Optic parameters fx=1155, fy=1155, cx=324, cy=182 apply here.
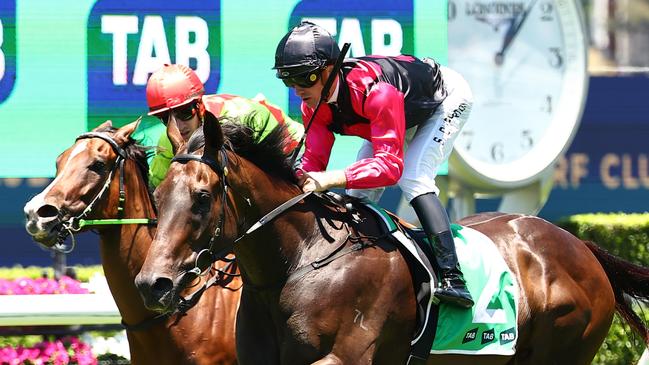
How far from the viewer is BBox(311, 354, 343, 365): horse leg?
146 inches

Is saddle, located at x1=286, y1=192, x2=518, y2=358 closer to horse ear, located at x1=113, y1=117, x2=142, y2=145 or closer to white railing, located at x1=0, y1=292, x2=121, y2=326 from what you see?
horse ear, located at x1=113, y1=117, x2=142, y2=145

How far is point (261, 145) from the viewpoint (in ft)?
12.7

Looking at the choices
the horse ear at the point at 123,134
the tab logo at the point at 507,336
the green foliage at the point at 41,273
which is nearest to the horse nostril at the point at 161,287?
the horse ear at the point at 123,134

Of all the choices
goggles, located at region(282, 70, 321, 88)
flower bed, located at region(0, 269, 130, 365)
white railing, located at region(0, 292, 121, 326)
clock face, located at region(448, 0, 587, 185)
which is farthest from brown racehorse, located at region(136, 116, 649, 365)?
clock face, located at region(448, 0, 587, 185)

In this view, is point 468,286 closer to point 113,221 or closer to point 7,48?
point 113,221

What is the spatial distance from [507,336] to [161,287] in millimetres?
1560

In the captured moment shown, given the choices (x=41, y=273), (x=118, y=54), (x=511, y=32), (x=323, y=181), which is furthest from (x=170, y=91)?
(x=511, y=32)

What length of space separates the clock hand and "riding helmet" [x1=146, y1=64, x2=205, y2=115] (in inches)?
135

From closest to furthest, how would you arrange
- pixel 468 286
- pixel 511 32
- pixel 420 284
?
pixel 420 284 → pixel 468 286 → pixel 511 32

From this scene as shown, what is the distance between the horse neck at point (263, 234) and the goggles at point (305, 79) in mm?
354

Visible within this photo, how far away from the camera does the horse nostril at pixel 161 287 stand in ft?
11.2

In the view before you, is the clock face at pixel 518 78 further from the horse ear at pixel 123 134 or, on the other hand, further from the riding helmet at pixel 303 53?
the riding helmet at pixel 303 53

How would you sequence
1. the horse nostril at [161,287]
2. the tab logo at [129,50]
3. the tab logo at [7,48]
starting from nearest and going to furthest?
the horse nostril at [161,287], the tab logo at [7,48], the tab logo at [129,50]

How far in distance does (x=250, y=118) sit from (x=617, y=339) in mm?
3897
